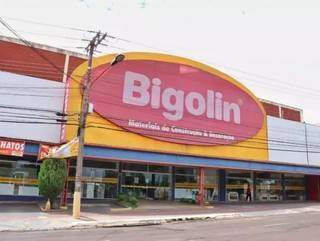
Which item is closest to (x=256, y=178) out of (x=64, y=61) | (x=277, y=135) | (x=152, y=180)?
(x=277, y=135)

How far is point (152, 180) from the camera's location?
3556cm

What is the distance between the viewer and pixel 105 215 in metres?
25.4

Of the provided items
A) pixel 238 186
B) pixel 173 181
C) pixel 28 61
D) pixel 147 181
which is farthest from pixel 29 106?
pixel 238 186

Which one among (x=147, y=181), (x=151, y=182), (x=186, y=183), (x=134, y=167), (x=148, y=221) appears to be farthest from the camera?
(x=186, y=183)

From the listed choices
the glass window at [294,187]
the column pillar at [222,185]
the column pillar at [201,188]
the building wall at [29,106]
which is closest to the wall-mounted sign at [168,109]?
the building wall at [29,106]

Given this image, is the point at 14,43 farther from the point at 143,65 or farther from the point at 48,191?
the point at 48,191

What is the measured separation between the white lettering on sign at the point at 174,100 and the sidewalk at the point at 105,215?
6775mm

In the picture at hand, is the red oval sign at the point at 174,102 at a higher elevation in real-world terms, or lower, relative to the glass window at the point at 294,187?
higher

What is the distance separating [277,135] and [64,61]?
20.1m

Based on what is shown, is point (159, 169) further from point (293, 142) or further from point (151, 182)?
point (293, 142)

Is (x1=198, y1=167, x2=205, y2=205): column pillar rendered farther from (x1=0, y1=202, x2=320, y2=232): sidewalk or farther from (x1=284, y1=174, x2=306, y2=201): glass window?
(x1=284, y1=174, x2=306, y2=201): glass window

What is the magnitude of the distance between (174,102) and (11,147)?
39.6 ft

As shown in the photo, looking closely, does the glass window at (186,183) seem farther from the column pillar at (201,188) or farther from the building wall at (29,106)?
the building wall at (29,106)

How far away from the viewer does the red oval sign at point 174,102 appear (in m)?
30.7
